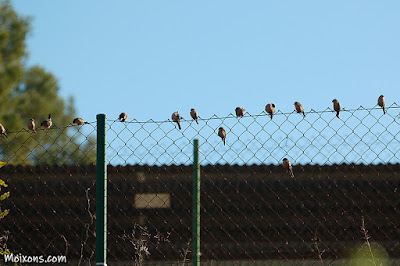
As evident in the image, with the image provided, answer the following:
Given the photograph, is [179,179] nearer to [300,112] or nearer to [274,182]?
[274,182]

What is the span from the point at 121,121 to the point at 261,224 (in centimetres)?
276

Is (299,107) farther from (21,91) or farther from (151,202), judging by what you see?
(21,91)

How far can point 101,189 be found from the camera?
395 cm

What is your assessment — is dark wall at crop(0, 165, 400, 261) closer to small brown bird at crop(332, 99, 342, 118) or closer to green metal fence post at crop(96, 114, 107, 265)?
small brown bird at crop(332, 99, 342, 118)

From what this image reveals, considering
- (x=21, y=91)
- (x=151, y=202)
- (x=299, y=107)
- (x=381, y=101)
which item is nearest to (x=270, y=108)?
(x=299, y=107)

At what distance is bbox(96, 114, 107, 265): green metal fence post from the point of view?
153 inches

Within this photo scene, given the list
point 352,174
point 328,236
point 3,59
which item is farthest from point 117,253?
point 3,59

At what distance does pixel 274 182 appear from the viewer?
6293 mm

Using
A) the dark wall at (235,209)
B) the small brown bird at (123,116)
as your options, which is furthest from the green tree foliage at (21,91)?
the small brown bird at (123,116)

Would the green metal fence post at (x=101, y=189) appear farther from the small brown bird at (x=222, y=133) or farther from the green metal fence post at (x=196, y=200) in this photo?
the small brown bird at (x=222, y=133)

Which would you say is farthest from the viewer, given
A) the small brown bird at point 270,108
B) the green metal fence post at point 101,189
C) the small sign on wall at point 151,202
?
the small sign on wall at point 151,202

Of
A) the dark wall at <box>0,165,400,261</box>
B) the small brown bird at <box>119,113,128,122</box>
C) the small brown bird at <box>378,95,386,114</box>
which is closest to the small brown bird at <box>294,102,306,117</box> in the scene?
the small brown bird at <box>378,95,386,114</box>

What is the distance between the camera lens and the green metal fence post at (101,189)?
12.8 ft

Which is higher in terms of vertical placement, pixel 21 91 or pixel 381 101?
pixel 21 91
